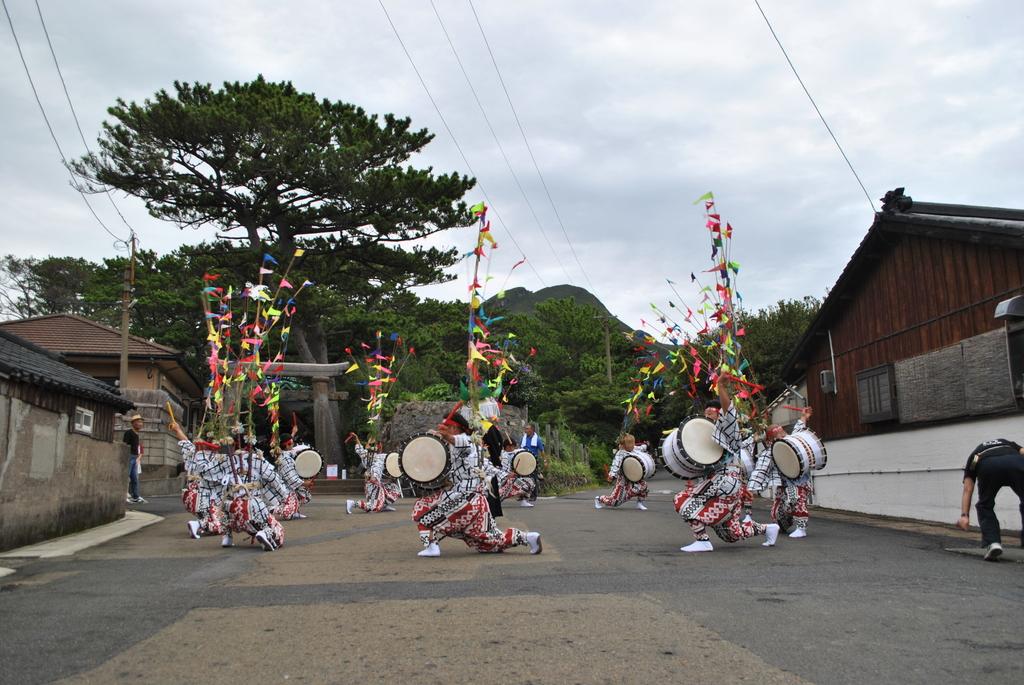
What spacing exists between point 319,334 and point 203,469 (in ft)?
62.8

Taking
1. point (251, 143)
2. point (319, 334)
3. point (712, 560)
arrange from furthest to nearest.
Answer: point (319, 334)
point (251, 143)
point (712, 560)

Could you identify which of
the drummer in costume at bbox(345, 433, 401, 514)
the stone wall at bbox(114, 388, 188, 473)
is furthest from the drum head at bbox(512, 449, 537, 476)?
the stone wall at bbox(114, 388, 188, 473)

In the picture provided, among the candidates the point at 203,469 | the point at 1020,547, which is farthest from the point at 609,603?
the point at 203,469

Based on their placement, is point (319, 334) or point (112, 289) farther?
point (112, 289)

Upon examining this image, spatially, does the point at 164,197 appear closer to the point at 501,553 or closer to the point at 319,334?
the point at 319,334

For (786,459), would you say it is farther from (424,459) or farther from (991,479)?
(424,459)

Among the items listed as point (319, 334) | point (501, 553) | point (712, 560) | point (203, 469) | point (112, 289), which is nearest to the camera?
point (712, 560)

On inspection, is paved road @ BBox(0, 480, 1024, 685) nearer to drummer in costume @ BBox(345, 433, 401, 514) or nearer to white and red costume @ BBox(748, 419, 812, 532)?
white and red costume @ BBox(748, 419, 812, 532)

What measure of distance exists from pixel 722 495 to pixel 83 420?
9.26 meters

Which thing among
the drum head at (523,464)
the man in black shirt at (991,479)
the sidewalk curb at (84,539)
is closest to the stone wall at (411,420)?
the drum head at (523,464)

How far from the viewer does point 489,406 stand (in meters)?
9.40

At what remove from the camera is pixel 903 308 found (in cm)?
1464

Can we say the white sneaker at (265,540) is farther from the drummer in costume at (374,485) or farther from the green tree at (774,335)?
the green tree at (774,335)

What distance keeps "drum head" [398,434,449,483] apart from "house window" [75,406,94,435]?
618 centimetres
